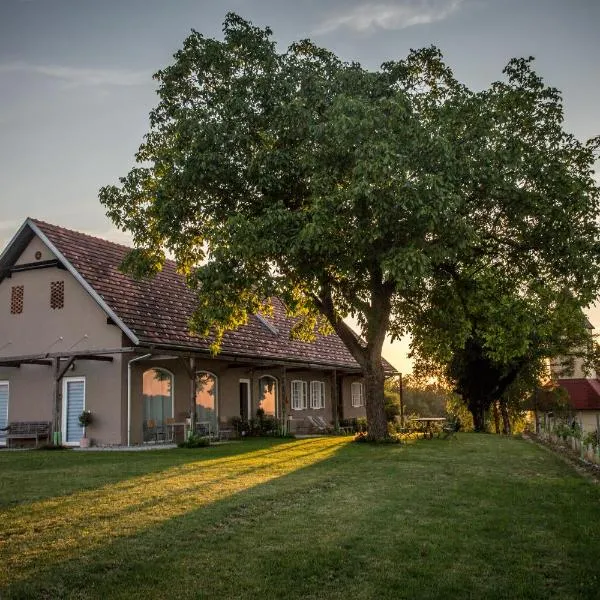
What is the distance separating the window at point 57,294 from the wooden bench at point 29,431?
4.34 m

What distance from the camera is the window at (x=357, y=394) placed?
39.7 m

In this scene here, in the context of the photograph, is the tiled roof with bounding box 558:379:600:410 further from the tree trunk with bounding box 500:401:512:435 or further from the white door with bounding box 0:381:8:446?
the white door with bounding box 0:381:8:446

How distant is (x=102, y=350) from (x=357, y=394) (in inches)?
822

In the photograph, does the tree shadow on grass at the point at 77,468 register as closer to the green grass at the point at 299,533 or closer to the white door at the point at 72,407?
the green grass at the point at 299,533

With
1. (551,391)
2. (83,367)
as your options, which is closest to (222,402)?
(83,367)

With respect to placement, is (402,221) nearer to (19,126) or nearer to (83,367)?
(19,126)

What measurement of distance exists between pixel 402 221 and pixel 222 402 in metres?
13.3

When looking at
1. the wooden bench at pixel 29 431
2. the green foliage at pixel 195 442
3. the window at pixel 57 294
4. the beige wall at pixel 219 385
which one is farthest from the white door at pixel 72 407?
the green foliage at pixel 195 442

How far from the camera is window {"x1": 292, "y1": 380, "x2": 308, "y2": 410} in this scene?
110ft

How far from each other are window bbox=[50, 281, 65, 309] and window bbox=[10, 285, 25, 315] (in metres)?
1.66

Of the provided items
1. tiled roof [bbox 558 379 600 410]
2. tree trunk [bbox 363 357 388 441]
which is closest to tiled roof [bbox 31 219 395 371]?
tree trunk [bbox 363 357 388 441]

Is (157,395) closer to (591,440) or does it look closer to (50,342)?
(50,342)

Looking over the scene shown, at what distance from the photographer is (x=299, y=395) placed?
33938 mm

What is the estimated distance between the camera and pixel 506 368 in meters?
35.0
